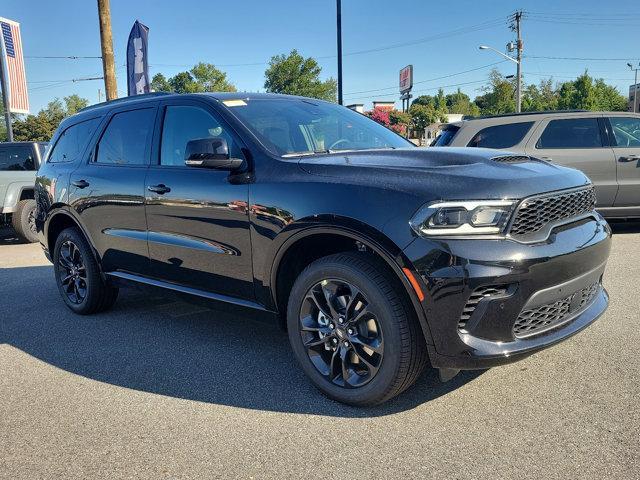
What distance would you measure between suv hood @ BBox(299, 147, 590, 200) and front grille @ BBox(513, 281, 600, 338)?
22.5 inches

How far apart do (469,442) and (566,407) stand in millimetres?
661

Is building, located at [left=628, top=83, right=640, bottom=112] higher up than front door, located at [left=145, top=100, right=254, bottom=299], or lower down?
higher up

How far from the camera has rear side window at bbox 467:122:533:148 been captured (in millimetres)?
7777

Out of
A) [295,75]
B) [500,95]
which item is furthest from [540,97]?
[295,75]

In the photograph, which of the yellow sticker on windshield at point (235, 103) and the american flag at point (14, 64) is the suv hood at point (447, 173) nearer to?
the yellow sticker on windshield at point (235, 103)

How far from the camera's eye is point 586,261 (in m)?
2.94

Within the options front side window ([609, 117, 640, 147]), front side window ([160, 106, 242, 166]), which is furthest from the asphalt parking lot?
front side window ([609, 117, 640, 147])

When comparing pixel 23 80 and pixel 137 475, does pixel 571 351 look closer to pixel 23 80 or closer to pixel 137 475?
pixel 137 475

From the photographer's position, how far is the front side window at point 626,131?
782 centimetres

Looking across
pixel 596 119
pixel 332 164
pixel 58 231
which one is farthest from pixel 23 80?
pixel 332 164

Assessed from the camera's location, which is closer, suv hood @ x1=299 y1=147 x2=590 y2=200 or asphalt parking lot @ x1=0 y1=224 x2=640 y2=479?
asphalt parking lot @ x1=0 y1=224 x2=640 y2=479

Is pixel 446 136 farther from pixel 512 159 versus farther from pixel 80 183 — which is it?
pixel 80 183

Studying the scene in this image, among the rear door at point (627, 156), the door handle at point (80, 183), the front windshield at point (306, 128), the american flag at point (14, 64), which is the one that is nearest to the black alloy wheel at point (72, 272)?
the door handle at point (80, 183)

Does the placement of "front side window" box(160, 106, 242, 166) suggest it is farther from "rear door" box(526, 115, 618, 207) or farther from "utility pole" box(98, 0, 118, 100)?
"utility pole" box(98, 0, 118, 100)
